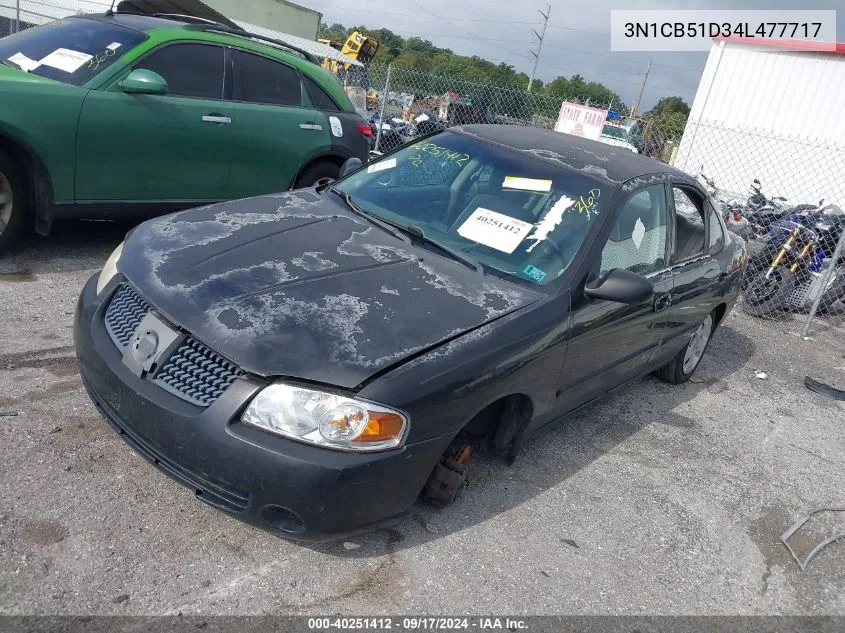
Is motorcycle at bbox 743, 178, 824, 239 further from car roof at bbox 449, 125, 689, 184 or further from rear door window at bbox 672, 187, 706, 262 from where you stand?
car roof at bbox 449, 125, 689, 184

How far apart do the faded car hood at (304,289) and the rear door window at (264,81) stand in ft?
8.67

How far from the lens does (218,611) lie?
2514mm

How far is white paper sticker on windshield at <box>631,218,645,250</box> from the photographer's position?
3.94 m

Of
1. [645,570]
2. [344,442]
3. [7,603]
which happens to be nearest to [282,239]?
[344,442]

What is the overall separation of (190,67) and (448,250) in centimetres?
329

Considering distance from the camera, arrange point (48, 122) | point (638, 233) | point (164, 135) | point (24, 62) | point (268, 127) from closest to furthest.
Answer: point (638, 233) < point (48, 122) < point (24, 62) < point (164, 135) < point (268, 127)

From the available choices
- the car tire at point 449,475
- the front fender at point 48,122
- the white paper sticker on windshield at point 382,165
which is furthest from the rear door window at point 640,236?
the front fender at point 48,122

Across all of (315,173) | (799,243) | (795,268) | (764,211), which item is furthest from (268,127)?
(764,211)

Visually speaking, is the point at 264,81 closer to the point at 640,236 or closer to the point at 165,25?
the point at 165,25

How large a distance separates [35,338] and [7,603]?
2.10m

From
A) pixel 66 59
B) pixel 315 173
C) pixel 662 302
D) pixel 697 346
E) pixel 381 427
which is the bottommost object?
pixel 697 346

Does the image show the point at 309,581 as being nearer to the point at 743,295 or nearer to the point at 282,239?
the point at 282,239

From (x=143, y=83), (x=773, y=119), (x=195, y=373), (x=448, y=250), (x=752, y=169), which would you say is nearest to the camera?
(x=195, y=373)

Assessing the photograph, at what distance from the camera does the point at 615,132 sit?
22.9 meters
